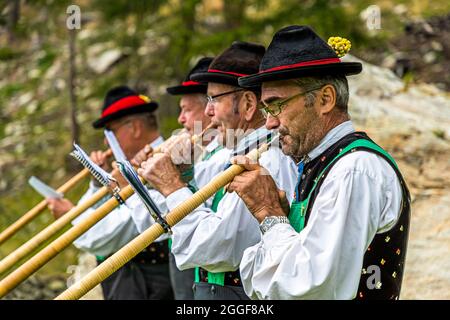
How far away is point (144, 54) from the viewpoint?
11055 millimetres

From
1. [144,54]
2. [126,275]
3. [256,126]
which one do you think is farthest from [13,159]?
[256,126]

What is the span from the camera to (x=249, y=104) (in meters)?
3.77

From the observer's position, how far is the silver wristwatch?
8.81 feet

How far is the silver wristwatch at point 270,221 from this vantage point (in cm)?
269

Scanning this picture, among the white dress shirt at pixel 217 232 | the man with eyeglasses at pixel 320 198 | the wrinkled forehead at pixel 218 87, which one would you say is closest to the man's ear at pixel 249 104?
the wrinkled forehead at pixel 218 87

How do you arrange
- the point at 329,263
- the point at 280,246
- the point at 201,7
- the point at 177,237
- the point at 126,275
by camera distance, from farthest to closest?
the point at 201,7, the point at 126,275, the point at 177,237, the point at 280,246, the point at 329,263

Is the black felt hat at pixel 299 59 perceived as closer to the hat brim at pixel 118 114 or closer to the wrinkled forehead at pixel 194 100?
the wrinkled forehead at pixel 194 100

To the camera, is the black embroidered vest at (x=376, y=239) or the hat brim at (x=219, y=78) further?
the hat brim at (x=219, y=78)

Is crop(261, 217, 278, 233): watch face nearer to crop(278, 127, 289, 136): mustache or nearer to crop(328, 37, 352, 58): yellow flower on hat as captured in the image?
crop(278, 127, 289, 136): mustache

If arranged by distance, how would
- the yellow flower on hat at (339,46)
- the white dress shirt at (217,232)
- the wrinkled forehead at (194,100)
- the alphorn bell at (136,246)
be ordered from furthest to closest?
1. the wrinkled forehead at (194,100)
2. the white dress shirt at (217,232)
3. the yellow flower on hat at (339,46)
4. the alphorn bell at (136,246)

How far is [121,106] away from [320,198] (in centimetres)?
339

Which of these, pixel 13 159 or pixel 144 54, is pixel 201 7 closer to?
pixel 144 54

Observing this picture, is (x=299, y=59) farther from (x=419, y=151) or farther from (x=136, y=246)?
(x=419, y=151)
